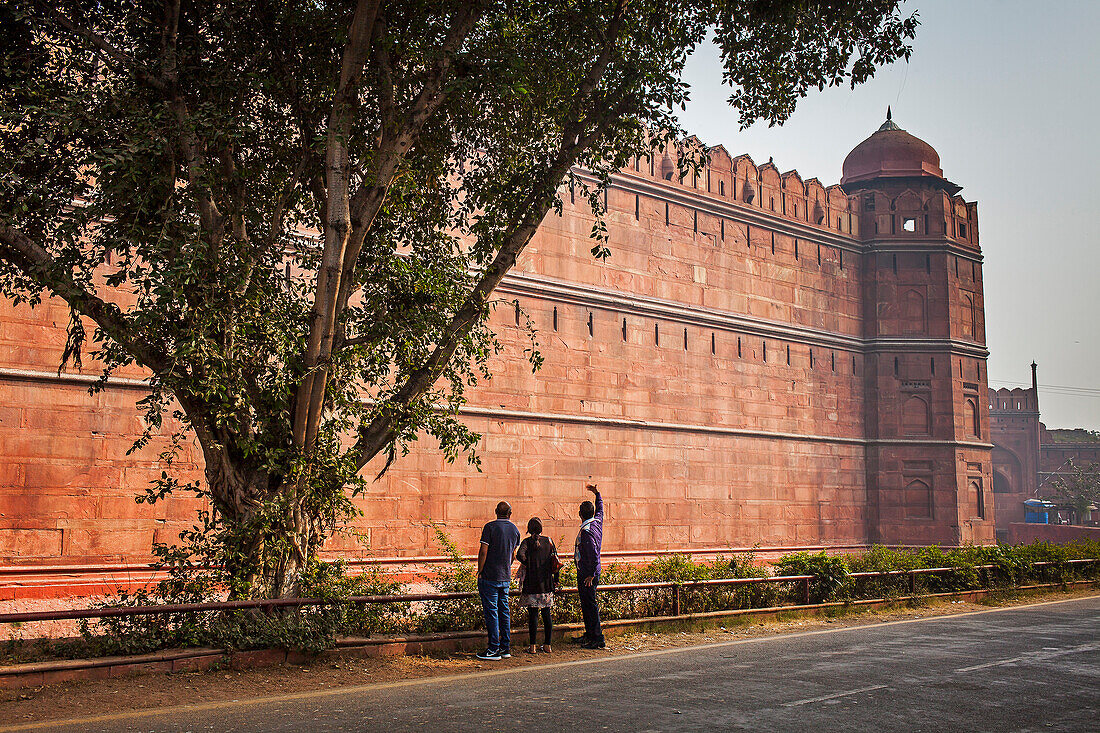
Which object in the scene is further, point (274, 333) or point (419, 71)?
Answer: point (419, 71)

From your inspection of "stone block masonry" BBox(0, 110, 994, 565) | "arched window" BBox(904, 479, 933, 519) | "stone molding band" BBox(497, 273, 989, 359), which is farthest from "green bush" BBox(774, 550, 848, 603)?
"arched window" BBox(904, 479, 933, 519)

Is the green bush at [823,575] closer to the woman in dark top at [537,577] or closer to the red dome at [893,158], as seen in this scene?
the woman in dark top at [537,577]

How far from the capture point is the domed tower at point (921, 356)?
2305 centimetres

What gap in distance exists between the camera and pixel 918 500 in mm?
23031

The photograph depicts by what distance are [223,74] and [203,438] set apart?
299cm

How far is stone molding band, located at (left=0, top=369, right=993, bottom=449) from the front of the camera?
11812 mm

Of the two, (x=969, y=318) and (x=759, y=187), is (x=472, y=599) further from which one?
(x=969, y=318)

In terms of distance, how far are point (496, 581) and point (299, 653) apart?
1.64 metres

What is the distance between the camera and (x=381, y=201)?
784 centimetres

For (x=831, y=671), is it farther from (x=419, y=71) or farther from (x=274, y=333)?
(x=419, y=71)

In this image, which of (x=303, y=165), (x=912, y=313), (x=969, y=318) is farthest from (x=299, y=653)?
(x=969, y=318)

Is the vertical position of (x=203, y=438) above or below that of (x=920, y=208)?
below

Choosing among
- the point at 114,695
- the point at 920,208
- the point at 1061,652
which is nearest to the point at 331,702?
the point at 114,695

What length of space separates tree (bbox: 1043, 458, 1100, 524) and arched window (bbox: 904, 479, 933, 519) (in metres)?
23.9
